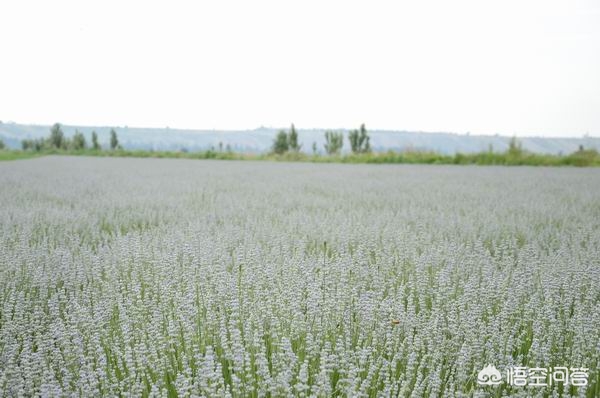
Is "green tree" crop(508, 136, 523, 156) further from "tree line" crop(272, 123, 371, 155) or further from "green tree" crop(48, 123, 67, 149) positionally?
"green tree" crop(48, 123, 67, 149)

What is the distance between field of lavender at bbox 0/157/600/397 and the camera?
1846 millimetres

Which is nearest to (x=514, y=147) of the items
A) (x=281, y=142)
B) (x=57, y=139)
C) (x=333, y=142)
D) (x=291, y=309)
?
(x=291, y=309)

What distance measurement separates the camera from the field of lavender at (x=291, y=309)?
185cm

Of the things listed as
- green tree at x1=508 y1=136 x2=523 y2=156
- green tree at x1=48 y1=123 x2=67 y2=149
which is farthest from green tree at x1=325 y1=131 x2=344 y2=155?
green tree at x1=48 y1=123 x2=67 y2=149

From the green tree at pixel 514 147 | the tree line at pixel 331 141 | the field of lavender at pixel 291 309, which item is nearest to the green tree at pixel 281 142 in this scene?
the tree line at pixel 331 141

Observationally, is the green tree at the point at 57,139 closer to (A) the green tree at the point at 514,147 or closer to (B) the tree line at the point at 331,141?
(B) the tree line at the point at 331,141

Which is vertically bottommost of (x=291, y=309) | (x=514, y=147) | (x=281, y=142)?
(x=291, y=309)

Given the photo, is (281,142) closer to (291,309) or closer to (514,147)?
(514,147)

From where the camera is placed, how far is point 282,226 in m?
4.82

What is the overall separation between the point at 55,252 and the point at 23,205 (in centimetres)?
304

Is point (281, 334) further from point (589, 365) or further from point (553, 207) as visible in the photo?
point (553, 207)

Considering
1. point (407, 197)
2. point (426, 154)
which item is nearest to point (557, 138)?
point (426, 154)

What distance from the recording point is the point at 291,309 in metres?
2.43

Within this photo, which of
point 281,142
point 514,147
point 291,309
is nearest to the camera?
point 291,309
